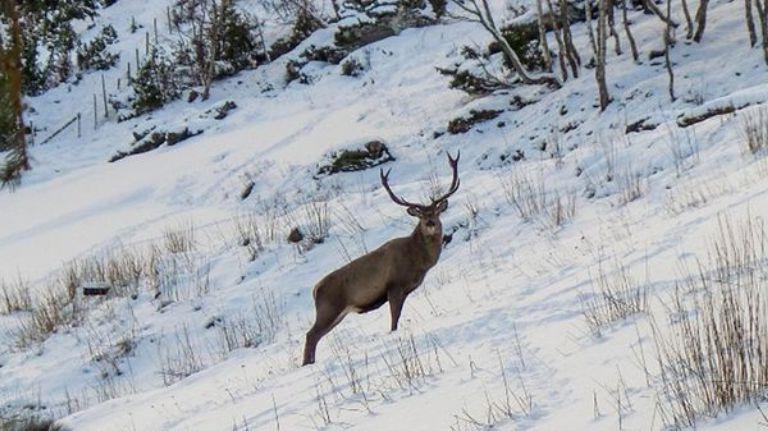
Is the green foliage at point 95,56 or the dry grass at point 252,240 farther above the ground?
the green foliage at point 95,56

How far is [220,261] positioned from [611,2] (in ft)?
36.7

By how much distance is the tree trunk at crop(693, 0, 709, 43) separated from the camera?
16.8 meters

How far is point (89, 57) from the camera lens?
3769cm

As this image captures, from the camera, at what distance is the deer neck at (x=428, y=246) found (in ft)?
25.8

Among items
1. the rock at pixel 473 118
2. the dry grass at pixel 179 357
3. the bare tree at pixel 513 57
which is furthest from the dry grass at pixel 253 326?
the bare tree at pixel 513 57

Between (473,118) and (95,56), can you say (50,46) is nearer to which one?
(95,56)

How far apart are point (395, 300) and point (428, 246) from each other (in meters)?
0.61

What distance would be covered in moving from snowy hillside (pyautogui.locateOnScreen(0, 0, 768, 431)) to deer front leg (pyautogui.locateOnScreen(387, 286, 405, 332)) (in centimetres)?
20

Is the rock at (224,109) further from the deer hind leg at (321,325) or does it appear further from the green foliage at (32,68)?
the deer hind leg at (321,325)

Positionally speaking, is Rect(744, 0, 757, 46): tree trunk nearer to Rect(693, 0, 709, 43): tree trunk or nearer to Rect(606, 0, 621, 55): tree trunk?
Rect(693, 0, 709, 43): tree trunk

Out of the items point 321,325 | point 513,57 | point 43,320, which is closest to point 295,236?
point 43,320

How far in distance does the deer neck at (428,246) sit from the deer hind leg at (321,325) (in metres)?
0.84

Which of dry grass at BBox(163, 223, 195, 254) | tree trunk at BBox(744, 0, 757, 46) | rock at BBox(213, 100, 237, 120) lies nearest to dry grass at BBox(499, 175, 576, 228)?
dry grass at BBox(163, 223, 195, 254)

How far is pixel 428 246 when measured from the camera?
25.9ft
